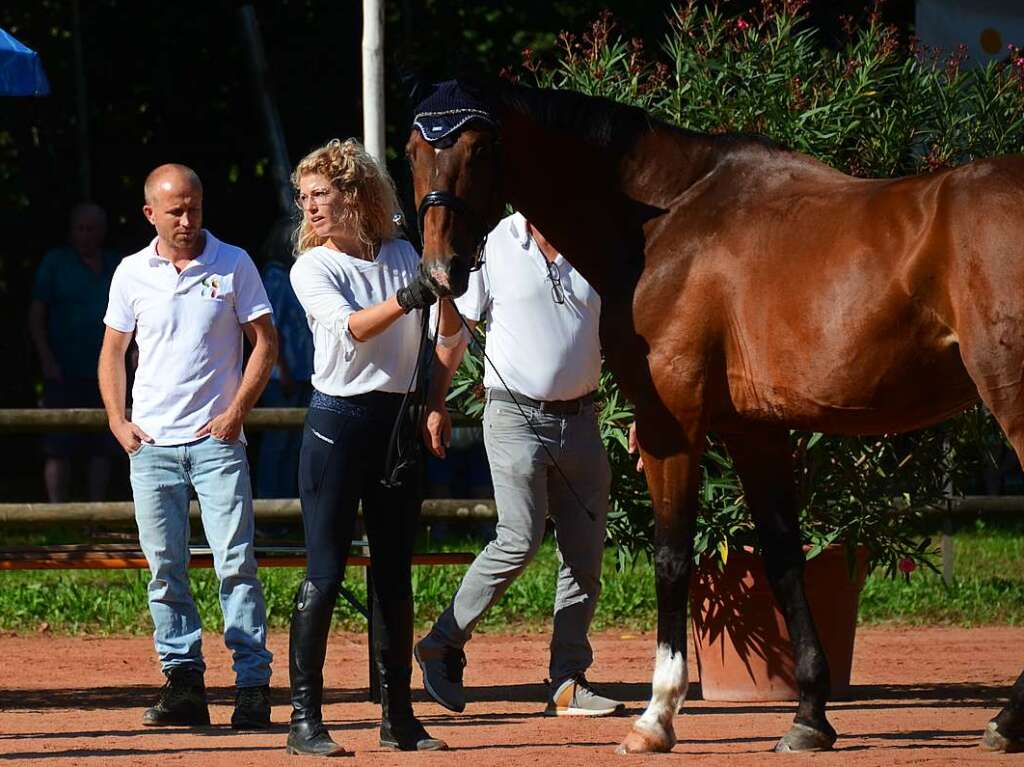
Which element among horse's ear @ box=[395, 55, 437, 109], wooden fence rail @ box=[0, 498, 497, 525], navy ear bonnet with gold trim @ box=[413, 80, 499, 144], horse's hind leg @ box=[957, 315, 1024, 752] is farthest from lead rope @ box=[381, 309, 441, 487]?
wooden fence rail @ box=[0, 498, 497, 525]

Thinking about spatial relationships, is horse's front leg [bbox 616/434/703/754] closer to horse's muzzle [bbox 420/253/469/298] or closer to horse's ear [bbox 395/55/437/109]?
horse's muzzle [bbox 420/253/469/298]

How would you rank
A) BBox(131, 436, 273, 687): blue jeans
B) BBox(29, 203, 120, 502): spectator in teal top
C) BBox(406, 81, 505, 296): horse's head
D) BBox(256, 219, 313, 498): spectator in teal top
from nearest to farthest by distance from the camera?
BBox(406, 81, 505, 296): horse's head < BBox(131, 436, 273, 687): blue jeans < BBox(256, 219, 313, 498): spectator in teal top < BBox(29, 203, 120, 502): spectator in teal top

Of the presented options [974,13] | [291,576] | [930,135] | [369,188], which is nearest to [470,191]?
[369,188]

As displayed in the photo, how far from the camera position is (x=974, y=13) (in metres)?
10.7

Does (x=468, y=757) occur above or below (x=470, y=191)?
below

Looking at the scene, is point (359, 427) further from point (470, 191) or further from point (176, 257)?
point (176, 257)

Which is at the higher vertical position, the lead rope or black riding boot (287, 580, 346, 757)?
the lead rope

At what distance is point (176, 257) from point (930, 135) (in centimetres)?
317

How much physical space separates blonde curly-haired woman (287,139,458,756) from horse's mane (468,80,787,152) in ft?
1.81

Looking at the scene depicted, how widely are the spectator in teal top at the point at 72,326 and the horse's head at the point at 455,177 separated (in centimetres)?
606

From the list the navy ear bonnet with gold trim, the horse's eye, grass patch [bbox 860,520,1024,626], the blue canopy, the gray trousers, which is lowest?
grass patch [bbox 860,520,1024,626]

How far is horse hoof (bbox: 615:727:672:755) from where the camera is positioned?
18.2 ft

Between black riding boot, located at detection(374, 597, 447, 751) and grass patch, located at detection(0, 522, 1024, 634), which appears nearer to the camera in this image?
black riding boot, located at detection(374, 597, 447, 751)

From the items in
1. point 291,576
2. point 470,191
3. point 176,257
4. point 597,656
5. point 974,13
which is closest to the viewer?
point 470,191
